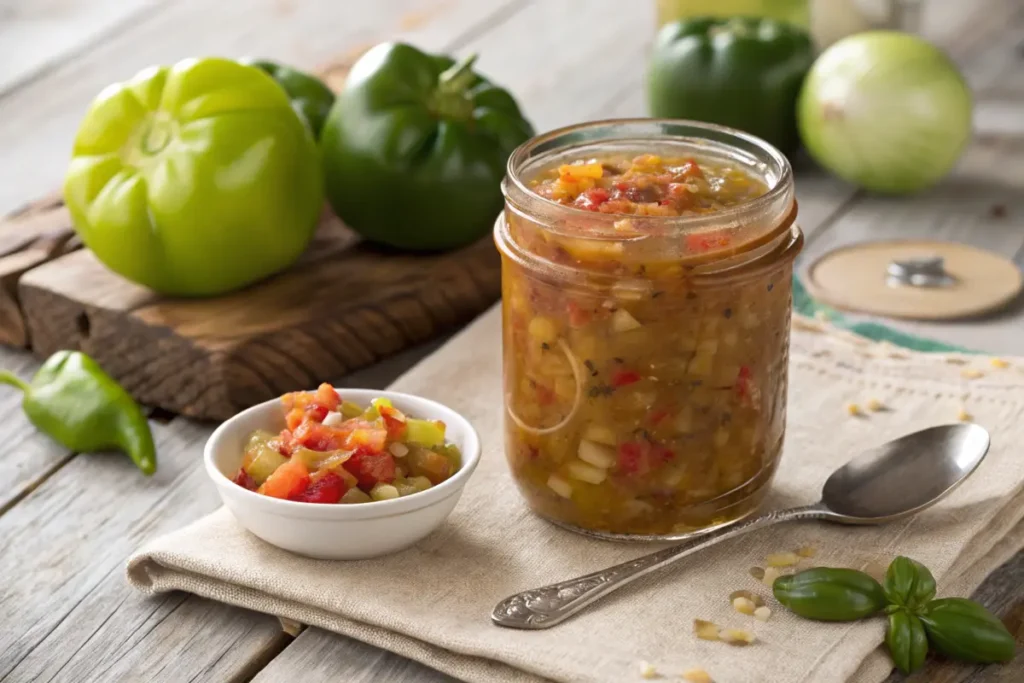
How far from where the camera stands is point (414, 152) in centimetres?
255

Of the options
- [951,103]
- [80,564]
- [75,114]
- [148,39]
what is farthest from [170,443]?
[148,39]

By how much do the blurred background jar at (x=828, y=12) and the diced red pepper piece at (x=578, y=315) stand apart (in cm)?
199

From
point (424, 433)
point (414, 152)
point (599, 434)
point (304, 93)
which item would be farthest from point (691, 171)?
point (304, 93)


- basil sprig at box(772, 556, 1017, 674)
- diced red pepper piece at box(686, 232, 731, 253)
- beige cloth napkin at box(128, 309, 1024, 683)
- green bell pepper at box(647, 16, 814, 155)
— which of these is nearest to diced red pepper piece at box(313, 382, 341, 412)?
beige cloth napkin at box(128, 309, 1024, 683)

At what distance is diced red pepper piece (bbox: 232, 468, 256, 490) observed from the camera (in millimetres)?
1764

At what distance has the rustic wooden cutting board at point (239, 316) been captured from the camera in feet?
7.54

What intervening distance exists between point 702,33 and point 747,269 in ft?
5.27

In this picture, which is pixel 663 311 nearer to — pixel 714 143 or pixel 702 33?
pixel 714 143

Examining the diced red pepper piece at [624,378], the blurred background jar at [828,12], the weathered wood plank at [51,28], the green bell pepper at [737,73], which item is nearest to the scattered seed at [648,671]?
the diced red pepper piece at [624,378]

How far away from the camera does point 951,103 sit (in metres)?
2.92

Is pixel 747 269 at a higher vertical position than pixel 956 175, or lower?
higher

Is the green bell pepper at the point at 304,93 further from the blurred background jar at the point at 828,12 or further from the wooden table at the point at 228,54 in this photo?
the blurred background jar at the point at 828,12

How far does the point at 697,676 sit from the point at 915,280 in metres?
1.32

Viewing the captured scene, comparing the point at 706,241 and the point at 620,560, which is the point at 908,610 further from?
the point at 706,241
